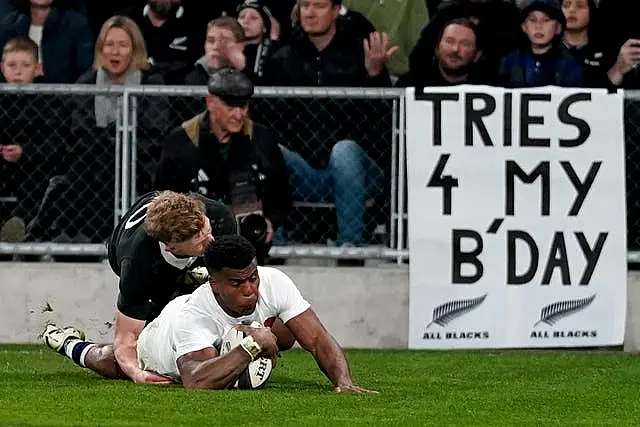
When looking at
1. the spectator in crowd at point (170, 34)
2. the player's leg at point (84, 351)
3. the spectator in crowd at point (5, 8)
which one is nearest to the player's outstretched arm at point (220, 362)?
the player's leg at point (84, 351)

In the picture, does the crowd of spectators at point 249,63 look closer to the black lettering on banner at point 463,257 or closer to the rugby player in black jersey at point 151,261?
the black lettering on banner at point 463,257

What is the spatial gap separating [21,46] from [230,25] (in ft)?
5.42

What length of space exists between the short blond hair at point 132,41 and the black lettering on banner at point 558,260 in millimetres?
3479

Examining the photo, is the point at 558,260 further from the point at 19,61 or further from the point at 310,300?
the point at 19,61

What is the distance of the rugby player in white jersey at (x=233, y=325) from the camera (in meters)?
9.40

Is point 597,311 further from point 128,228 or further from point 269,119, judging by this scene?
point 128,228

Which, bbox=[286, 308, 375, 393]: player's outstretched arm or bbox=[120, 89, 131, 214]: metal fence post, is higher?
bbox=[120, 89, 131, 214]: metal fence post

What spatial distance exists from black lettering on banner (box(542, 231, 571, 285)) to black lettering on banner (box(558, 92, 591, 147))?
2.27 feet

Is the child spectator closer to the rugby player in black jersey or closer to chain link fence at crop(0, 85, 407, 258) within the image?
chain link fence at crop(0, 85, 407, 258)

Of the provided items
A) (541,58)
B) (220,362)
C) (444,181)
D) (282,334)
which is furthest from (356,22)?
(220,362)

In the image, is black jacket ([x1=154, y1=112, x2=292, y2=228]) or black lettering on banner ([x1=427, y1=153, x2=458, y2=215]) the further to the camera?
black lettering on banner ([x1=427, y1=153, x2=458, y2=215])

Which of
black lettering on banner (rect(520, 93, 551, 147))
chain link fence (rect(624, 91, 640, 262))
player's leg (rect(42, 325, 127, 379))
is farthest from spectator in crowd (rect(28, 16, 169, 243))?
chain link fence (rect(624, 91, 640, 262))

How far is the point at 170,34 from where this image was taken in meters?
14.1

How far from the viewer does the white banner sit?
13094 mm
